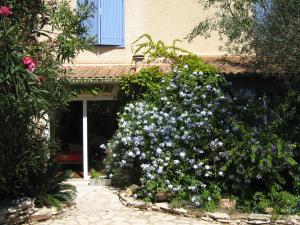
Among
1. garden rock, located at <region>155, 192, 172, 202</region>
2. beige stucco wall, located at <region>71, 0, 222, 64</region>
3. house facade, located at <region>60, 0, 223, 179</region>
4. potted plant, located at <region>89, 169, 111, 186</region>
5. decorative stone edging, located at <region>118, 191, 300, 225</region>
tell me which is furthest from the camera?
beige stucco wall, located at <region>71, 0, 222, 64</region>

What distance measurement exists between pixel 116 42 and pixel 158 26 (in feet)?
5.48

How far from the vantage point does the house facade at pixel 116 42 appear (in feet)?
50.7

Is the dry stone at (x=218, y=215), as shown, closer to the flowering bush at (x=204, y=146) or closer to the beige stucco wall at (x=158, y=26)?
the flowering bush at (x=204, y=146)

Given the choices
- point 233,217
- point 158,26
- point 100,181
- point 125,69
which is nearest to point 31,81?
point 233,217

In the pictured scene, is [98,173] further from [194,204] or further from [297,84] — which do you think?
[297,84]

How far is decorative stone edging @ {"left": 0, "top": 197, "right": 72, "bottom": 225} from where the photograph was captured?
9.42 metres

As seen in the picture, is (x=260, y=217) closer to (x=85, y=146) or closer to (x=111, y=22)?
(x=85, y=146)

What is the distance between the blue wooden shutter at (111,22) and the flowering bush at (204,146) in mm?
3915

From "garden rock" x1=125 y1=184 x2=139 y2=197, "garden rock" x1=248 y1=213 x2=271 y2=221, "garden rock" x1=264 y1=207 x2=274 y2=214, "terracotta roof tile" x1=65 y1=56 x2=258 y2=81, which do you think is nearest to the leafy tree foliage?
"terracotta roof tile" x1=65 y1=56 x2=258 y2=81

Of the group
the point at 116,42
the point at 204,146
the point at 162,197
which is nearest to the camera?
the point at 162,197

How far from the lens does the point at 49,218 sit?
33.3 ft

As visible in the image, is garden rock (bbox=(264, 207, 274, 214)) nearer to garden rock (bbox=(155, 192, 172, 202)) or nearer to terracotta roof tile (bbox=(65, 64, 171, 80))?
garden rock (bbox=(155, 192, 172, 202))

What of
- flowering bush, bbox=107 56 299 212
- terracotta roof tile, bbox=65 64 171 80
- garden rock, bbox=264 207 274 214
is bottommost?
garden rock, bbox=264 207 274 214

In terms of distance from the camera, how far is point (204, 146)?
36.8ft
